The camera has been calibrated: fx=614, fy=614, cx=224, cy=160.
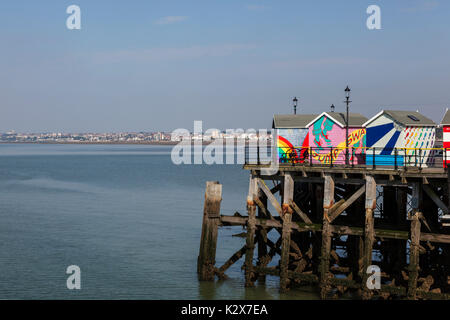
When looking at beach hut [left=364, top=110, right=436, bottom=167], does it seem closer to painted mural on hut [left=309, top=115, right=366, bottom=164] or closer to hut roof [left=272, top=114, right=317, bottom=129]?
painted mural on hut [left=309, top=115, right=366, bottom=164]

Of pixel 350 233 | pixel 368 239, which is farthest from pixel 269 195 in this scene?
pixel 368 239

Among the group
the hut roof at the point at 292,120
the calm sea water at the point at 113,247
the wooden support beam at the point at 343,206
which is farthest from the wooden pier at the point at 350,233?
the hut roof at the point at 292,120

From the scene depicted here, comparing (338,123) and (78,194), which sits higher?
(338,123)

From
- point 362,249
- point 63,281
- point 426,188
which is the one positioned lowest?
point 63,281

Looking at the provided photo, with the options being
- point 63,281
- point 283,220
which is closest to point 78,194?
point 63,281

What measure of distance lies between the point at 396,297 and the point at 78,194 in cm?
4564

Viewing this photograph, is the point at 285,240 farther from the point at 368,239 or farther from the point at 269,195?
the point at 368,239

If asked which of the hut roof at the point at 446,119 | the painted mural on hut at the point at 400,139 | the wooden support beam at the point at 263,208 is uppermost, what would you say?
the hut roof at the point at 446,119

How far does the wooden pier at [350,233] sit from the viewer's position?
22.7m

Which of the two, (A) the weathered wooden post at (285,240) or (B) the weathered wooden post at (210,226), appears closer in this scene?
(A) the weathered wooden post at (285,240)

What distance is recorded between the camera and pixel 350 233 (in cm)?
2319

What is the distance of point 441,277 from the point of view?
23.7 meters

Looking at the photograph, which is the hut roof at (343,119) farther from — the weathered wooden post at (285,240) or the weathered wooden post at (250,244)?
the weathered wooden post at (250,244)

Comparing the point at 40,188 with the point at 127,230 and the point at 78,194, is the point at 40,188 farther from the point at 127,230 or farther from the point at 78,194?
the point at 127,230
